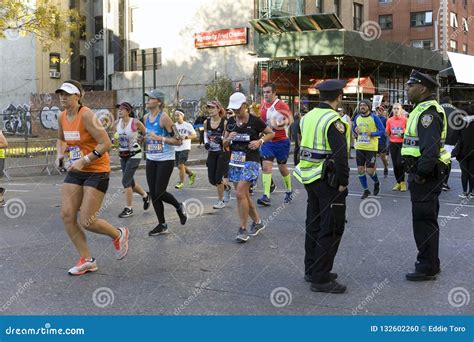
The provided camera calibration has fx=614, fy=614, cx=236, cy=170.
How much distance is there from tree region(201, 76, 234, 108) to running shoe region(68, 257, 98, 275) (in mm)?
24770

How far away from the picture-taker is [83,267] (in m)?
5.96

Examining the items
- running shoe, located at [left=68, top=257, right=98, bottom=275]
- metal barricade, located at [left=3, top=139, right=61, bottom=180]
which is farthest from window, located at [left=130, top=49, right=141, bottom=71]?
running shoe, located at [left=68, top=257, right=98, bottom=275]

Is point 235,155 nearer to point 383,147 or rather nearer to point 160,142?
point 160,142

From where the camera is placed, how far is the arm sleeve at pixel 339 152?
17.1 feet

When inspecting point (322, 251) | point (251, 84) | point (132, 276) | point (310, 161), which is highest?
point (251, 84)

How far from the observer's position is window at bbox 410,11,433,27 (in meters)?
55.8

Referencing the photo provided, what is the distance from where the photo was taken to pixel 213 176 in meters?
10.8

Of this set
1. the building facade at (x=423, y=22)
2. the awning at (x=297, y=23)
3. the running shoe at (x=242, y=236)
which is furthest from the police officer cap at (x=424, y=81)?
the building facade at (x=423, y=22)

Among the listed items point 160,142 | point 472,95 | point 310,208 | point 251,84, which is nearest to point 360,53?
point 251,84

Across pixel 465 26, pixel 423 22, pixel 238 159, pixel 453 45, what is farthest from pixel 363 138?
pixel 465 26

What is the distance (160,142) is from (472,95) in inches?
1584

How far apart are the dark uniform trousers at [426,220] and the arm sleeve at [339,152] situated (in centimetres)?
82

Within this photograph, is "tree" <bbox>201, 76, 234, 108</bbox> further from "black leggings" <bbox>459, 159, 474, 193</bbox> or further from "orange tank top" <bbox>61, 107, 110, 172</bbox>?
"orange tank top" <bbox>61, 107, 110, 172</bbox>

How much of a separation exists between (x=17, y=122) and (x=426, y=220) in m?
23.9
